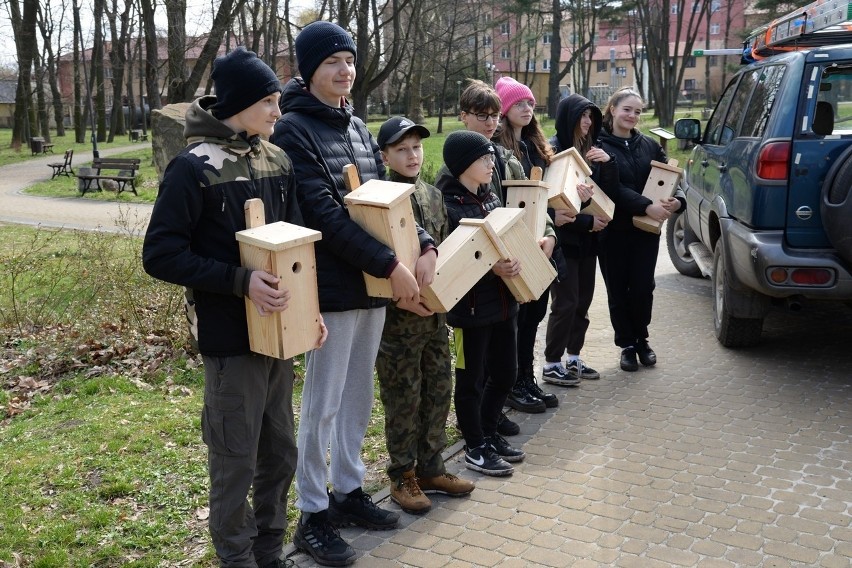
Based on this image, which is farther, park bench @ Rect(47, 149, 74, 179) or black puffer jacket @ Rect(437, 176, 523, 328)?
park bench @ Rect(47, 149, 74, 179)

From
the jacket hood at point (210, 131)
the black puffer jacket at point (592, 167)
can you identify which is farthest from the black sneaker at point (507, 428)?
the jacket hood at point (210, 131)

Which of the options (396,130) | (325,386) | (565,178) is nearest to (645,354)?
(565,178)

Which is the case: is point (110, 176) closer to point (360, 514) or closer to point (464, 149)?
point (464, 149)

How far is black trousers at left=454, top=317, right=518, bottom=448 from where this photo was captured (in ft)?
15.3

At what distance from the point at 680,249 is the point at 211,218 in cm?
790

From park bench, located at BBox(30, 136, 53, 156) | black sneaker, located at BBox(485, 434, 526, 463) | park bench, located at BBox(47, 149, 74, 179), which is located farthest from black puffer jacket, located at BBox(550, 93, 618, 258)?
park bench, located at BBox(30, 136, 53, 156)

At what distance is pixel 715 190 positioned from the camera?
739 centimetres

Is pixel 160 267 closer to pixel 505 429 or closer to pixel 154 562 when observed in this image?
pixel 154 562

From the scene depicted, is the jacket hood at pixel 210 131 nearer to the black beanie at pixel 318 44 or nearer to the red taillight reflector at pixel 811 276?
the black beanie at pixel 318 44

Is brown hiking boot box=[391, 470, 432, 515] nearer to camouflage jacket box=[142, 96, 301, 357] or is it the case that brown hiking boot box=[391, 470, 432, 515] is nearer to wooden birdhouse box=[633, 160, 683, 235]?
camouflage jacket box=[142, 96, 301, 357]

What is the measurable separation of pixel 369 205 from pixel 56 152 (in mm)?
40652

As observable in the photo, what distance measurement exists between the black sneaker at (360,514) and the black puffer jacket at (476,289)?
996mm

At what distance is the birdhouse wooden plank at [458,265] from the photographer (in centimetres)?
411

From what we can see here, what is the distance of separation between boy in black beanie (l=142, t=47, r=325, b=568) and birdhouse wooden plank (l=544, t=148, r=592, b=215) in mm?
2381
